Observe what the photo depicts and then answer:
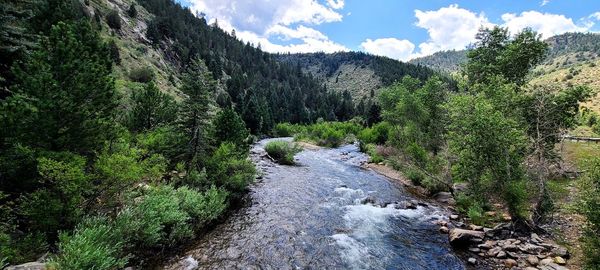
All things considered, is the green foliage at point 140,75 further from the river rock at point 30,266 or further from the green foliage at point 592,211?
the green foliage at point 592,211

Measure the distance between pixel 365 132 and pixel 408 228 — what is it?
42.9 metres

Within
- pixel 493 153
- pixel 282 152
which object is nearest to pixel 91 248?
pixel 493 153

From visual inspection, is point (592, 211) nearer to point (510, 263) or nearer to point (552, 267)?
point (552, 267)

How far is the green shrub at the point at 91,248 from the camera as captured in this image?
9.88 metres

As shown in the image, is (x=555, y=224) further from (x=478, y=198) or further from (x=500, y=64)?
(x=500, y=64)

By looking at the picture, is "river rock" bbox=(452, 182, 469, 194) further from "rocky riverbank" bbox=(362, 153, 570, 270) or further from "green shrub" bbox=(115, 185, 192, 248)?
"green shrub" bbox=(115, 185, 192, 248)

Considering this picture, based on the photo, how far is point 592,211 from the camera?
1151 centimetres

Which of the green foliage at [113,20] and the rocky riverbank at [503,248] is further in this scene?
the green foliage at [113,20]

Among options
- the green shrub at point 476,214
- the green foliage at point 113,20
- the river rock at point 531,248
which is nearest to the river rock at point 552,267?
the river rock at point 531,248

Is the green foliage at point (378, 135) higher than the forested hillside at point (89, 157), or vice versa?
the forested hillside at point (89, 157)

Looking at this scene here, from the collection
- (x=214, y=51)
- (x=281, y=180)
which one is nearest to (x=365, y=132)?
(x=281, y=180)

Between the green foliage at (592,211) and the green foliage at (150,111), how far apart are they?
27.2m

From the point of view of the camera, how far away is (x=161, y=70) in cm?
7594

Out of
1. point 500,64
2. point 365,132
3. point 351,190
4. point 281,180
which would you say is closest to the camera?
point 351,190
